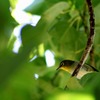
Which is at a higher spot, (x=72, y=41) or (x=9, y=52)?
(x=9, y=52)

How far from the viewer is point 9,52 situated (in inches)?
7.7

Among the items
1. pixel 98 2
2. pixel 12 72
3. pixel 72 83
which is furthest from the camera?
pixel 98 2

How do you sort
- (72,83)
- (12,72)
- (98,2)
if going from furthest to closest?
(98,2) → (72,83) → (12,72)

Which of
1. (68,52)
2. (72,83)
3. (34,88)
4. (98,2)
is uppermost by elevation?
(34,88)

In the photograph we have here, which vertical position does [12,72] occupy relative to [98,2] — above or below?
above

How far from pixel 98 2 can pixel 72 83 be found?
50cm

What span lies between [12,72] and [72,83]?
0.66 feet

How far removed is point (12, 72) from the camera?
0.18 m

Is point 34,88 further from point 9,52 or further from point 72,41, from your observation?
point 72,41

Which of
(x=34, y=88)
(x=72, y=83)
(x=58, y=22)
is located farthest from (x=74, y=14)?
(x=34, y=88)

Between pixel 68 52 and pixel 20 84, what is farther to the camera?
pixel 68 52

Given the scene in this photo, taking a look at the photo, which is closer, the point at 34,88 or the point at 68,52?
the point at 34,88

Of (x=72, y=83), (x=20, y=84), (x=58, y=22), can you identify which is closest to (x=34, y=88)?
(x=20, y=84)

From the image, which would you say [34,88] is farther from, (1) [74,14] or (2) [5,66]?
(1) [74,14]
